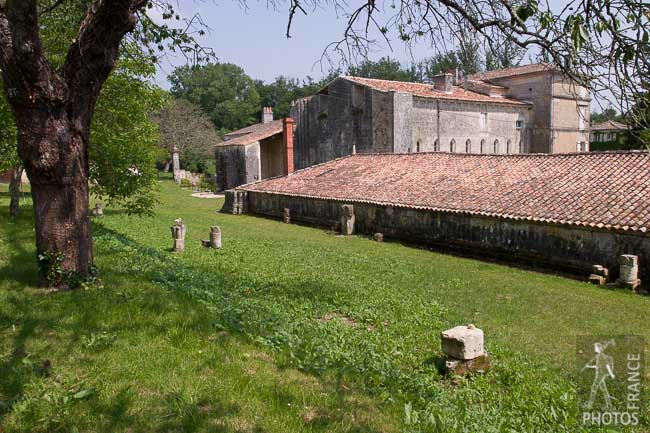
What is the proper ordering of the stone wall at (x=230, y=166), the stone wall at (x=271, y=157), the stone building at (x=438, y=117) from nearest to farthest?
the stone building at (x=438, y=117), the stone wall at (x=230, y=166), the stone wall at (x=271, y=157)

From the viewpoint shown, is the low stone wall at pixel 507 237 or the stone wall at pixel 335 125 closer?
the low stone wall at pixel 507 237

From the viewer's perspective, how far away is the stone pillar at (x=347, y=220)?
23250mm

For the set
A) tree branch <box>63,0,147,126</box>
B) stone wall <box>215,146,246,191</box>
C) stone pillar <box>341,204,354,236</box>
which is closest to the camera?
tree branch <box>63,0,147,126</box>

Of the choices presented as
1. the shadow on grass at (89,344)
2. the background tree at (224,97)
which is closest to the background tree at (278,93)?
the background tree at (224,97)

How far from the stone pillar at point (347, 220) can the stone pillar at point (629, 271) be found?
11908 millimetres

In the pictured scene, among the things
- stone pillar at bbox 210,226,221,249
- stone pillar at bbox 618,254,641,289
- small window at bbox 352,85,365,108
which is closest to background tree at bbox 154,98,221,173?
small window at bbox 352,85,365,108

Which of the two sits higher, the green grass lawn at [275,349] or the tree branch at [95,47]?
the tree branch at [95,47]

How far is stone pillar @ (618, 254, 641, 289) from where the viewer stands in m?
13.4

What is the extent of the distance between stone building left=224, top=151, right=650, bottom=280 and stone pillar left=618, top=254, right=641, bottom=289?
0.47 metres

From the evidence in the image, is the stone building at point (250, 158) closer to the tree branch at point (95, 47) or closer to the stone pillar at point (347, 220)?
the stone pillar at point (347, 220)

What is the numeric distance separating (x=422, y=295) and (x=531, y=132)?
36.5m

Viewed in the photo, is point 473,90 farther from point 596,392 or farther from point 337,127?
point 596,392

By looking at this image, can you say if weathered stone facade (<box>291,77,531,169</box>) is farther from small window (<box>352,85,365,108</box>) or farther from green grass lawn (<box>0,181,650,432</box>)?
green grass lawn (<box>0,181,650,432</box>)

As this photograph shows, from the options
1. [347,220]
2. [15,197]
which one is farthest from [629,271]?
[15,197]
